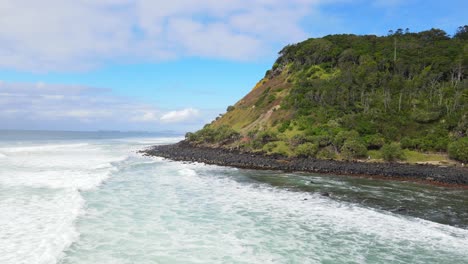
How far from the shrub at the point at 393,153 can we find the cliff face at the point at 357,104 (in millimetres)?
102

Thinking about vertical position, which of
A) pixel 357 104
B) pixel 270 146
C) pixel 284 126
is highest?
pixel 357 104

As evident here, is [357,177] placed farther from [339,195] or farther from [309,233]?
[309,233]

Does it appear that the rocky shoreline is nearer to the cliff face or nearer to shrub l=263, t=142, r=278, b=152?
shrub l=263, t=142, r=278, b=152

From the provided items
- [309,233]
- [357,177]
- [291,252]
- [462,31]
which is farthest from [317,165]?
[462,31]

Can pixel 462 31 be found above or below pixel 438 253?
above

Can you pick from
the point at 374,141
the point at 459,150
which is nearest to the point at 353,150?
the point at 374,141

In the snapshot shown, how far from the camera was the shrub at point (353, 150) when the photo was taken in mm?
41906

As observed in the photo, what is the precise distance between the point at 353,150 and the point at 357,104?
17782 mm

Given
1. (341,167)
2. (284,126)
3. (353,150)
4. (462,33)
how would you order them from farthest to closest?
1. (462,33)
2. (284,126)
3. (353,150)
4. (341,167)

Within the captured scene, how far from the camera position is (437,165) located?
3691 cm

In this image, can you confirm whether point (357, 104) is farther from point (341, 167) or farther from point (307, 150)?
point (341, 167)

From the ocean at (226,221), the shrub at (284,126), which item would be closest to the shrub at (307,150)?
the shrub at (284,126)

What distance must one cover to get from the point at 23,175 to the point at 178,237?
22.2m

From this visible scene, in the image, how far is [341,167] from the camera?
3747cm
